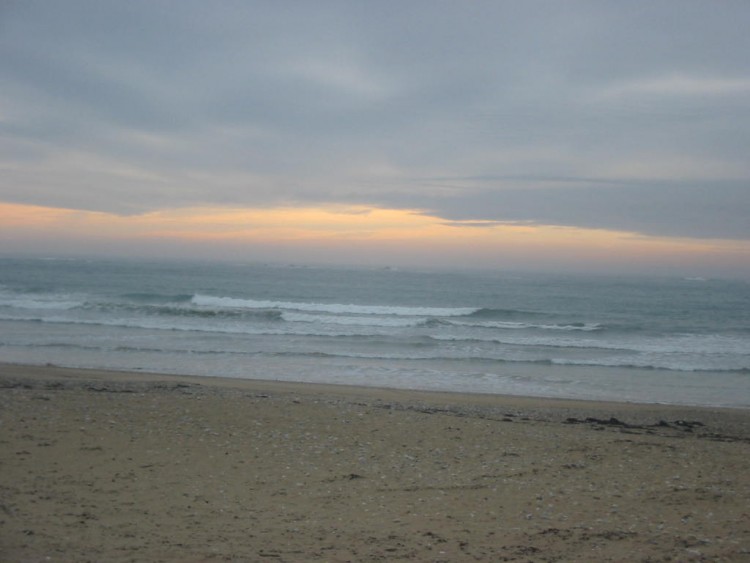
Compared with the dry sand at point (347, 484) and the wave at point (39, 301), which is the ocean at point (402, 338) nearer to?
the wave at point (39, 301)

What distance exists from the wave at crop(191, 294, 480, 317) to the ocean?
0.14 metres

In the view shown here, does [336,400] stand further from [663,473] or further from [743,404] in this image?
[743,404]

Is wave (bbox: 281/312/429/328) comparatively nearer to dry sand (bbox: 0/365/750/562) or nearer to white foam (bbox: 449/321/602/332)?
white foam (bbox: 449/321/602/332)

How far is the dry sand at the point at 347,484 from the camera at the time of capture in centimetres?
471

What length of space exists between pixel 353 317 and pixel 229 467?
27827 millimetres

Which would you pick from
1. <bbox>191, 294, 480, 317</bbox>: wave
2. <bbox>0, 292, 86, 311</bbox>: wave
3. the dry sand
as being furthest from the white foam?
<bbox>0, 292, 86, 311</bbox>: wave

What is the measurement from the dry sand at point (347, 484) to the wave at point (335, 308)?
85.8 ft

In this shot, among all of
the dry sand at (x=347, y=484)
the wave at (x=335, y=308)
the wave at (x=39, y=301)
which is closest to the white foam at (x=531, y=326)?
the wave at (x=335, y=308)

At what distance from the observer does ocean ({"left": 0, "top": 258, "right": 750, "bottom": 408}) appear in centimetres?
1759

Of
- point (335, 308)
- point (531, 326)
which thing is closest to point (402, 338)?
point (531, 326)

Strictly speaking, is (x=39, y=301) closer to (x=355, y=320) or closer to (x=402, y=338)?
(x=355, y=320)

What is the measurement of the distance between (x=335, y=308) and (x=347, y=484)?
106 feet

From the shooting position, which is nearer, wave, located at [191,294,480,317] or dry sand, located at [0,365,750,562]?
dry sand, located at [0,365,750,562]

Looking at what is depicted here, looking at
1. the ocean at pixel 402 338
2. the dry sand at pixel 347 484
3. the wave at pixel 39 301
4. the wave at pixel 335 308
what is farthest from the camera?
the wave at pixel 335 308
